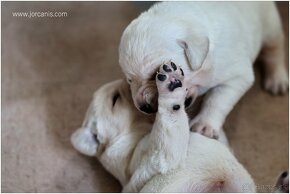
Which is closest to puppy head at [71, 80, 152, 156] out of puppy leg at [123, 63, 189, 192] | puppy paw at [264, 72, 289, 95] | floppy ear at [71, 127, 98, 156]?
floppy ear at [71, 127, 98, 156]

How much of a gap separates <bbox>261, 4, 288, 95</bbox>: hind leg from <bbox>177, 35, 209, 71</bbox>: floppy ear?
0.76m

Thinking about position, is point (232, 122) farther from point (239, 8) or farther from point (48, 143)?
point (48, 143)

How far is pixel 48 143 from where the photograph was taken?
2.36m

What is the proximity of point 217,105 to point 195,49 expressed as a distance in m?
0.39

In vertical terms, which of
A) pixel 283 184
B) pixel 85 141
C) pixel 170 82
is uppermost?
Result: pixel 170 82

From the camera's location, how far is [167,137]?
1.81m

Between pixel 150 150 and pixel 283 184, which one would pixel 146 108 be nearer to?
pixel 150 150

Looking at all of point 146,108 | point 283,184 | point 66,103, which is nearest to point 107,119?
point 146,108

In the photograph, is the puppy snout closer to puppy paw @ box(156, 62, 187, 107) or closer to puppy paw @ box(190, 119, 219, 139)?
puppy paw @ box(156, 62, 187, 107)

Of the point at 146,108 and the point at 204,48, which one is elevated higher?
the point at 204,48

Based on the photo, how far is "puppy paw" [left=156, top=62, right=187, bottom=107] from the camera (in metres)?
1.68

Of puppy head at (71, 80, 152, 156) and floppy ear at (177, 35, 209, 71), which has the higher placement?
floppy ear at (177, 35, 209, 71)

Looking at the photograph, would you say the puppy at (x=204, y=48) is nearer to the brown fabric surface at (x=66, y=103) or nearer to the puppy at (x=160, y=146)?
the puppy at (x=160, y=146)

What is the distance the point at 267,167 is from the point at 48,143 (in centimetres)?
105
